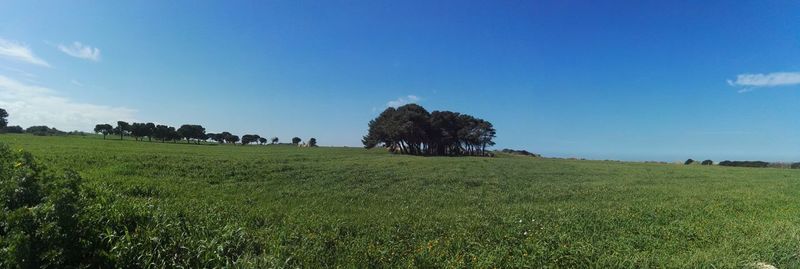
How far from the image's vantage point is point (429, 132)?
264ft

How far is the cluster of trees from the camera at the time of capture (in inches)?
2965

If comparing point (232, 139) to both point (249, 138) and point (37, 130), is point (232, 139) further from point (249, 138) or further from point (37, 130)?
point (37, 130)

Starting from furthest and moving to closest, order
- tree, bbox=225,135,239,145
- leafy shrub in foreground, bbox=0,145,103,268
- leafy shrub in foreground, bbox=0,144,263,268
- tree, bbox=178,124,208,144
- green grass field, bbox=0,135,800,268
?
tree, bbox=225,135,239,145 < tree, bbox=178,124,208,144 < green grass field, bbox=0,135,800,268 < leafy shrub in foreground, bbox=0,144,263,268 < leafy shrub in foreground, bbox=0,145,103,268

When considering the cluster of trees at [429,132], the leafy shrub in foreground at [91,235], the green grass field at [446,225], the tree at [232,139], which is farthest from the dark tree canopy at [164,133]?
the leafy shrub in foreground at [91,235]

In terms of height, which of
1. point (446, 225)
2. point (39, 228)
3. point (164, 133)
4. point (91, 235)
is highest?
point (164, 133)

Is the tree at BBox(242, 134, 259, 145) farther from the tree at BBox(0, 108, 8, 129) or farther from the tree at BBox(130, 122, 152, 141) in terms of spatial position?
the tree at BBox(0, 108, 8, 129)

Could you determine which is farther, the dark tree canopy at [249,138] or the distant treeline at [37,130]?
the dark tree canopy at [249,138]

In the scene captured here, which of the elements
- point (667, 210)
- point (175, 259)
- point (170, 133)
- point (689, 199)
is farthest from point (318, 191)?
point (170, 133)

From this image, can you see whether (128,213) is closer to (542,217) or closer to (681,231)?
(542,217)

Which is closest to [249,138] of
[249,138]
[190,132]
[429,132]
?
[249,138]

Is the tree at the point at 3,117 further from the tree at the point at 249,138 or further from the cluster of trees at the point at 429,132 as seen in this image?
the cluster of trees at the point at 429,132

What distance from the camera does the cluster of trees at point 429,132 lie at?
7531 centimetres

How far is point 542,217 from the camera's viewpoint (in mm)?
12117

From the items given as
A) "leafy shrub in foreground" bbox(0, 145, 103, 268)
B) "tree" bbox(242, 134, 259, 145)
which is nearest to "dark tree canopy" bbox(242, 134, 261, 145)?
"tree" bbox(242, 134, 259, 145)
